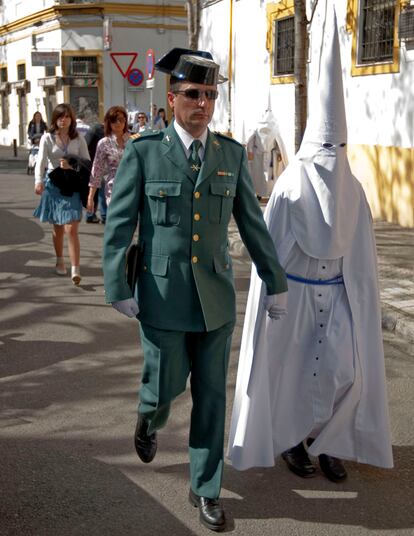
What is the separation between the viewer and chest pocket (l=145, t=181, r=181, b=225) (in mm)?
3316

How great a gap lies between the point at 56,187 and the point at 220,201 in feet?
17.5

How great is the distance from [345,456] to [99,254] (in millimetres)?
6694

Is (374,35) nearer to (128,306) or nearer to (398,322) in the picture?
(398,322)

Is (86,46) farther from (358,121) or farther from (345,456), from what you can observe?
(345,456)

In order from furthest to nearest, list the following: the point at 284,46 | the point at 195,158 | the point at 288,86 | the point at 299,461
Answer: the point at 284,46 → the point at 288,86 → the point at 299,461 → the point at 195,158

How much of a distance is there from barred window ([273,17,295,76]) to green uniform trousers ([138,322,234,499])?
43.5 ft

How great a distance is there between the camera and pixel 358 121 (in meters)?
13.4

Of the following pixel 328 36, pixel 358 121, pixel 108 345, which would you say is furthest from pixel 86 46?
pixel 328 36

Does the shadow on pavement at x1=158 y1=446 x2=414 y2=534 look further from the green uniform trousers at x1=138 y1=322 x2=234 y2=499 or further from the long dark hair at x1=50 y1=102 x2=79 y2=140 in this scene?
the long dark hair at x1=50 y1=102 x2=79 y2=140

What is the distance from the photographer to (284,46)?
53.7 ft

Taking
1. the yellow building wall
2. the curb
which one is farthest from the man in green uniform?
the yellow building wall

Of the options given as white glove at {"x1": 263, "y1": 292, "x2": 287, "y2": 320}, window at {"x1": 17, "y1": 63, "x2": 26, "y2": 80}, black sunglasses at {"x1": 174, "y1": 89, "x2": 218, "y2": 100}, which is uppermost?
window at {"x1": 17, "y1": 63, "x2": 26, "y2": 80}

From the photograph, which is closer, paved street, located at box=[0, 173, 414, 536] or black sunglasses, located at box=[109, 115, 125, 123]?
paved street, located at box=[0, 173, 414, 536]

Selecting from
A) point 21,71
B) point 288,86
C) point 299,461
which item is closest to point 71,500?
point 299,461
